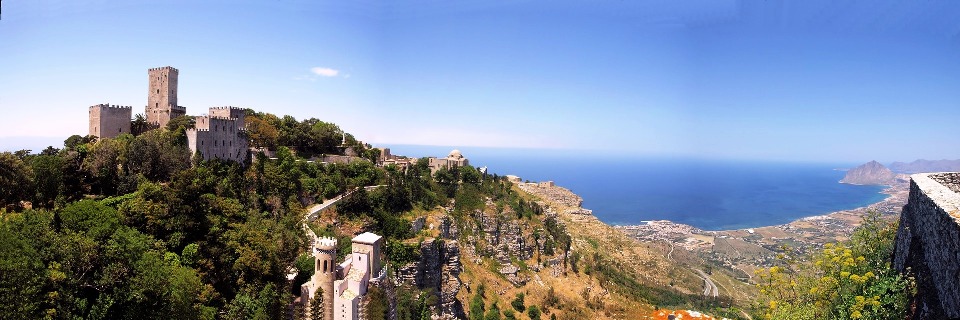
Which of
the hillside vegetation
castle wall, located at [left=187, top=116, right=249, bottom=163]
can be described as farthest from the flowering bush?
castle wall, located at [left=187, top=116, right=249, bottom=163]

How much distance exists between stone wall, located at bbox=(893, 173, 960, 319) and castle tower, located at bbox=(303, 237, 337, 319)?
12.8m

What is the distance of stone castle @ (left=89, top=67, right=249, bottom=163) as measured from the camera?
22.0 m

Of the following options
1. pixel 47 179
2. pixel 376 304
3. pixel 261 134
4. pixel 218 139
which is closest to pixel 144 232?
pixel 47 179

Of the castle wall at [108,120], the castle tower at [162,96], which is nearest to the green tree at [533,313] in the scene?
the castle tower at [162,96]

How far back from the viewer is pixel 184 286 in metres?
12.6

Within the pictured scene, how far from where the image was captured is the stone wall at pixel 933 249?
5.48m

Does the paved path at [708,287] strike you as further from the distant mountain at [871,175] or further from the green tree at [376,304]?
the distant mountain at [871,175]

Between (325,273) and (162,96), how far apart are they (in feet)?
55.3

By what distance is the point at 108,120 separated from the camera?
2244 centimetres

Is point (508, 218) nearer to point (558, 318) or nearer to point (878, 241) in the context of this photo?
point (558, 318)

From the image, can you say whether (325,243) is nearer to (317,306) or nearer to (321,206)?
(317,306)

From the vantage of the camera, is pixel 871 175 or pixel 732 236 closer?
pixel 732 236

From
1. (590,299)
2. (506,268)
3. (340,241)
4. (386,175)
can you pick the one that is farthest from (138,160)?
(590,299)

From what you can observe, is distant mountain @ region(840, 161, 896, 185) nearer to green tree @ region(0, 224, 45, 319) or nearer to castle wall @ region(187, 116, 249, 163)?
castle wall @ region(187, 116, 249, 163)
